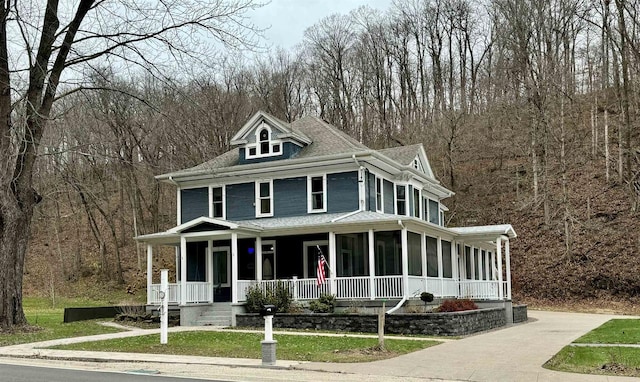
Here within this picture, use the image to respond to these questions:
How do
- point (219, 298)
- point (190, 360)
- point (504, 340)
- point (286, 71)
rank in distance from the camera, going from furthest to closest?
point (286, 71), point (219, 298), point (504, 340), point (190, 360)

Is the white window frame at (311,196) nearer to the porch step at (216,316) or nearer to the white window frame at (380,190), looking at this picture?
the white window frame at (380,190)

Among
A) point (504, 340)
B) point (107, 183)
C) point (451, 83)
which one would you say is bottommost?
point (504, 340)

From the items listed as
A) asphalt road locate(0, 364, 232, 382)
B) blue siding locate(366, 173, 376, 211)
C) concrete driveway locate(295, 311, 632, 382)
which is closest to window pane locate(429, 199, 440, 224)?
blue siding locate(366, 173, 376, 211)

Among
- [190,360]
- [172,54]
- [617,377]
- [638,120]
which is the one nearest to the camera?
[617,377]

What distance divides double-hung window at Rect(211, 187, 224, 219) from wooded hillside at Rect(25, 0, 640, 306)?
335cm

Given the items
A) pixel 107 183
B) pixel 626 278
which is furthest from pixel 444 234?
pixel 107 183

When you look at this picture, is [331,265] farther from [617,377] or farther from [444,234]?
[617,377]

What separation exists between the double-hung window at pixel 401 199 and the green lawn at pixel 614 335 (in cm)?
1000

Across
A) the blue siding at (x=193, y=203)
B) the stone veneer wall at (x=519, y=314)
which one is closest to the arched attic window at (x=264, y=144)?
the blue siding at (x=193, y=203)

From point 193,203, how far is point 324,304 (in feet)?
31.1

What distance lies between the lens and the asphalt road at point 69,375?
11117mm

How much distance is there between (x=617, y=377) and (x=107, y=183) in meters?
43.1

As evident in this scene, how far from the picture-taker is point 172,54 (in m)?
20.7

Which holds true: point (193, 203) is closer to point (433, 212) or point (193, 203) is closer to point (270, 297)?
point (270, 297)
